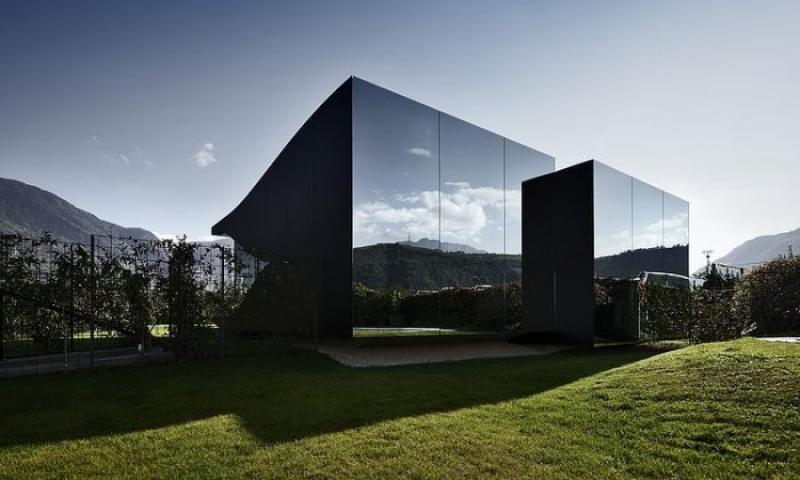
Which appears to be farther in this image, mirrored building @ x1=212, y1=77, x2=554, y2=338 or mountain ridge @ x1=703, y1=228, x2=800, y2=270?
mountain ridge @ x1=703, y1=228, x2=800, y2=270

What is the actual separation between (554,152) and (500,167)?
3.12 m

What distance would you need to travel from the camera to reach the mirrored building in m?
11.1

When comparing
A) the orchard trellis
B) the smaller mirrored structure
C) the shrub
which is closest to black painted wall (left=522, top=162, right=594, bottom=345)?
the smaller mirrored structure

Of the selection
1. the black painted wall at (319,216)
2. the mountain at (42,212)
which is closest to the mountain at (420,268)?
the black painted wall at (319,216)

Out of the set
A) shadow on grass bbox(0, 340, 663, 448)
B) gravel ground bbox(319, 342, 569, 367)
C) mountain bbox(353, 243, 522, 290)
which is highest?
mountain bbox(353, 243, 522, 290)

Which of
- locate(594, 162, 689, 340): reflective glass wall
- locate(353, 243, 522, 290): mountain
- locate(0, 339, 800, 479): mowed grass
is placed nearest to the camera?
locate(0, 339, 800, 479): mowed grass

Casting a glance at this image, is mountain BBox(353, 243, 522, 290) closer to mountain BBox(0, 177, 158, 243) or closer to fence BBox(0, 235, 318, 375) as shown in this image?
fence BBox(0, 235, 318, 375)

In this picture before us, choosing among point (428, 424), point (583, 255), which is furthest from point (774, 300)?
point (428, 424)

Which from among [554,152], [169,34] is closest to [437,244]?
[554,152]

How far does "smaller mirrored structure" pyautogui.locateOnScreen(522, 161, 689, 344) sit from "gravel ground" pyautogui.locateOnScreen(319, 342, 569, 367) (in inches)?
41.0

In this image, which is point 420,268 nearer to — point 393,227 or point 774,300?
point 393,227

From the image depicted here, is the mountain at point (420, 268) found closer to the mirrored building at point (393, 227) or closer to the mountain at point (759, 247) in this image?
the mirrored building at point (393, 227)

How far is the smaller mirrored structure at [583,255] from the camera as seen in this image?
491 inches

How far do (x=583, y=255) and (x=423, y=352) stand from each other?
5447 millimetres
